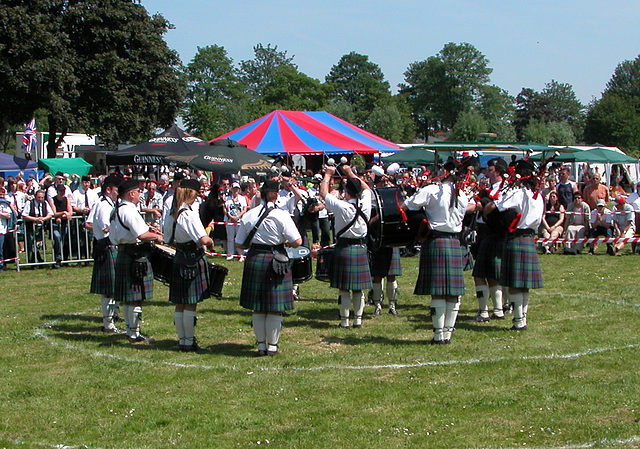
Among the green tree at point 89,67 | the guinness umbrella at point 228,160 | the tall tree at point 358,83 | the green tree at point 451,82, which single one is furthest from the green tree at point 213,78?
the guinness umbrella at point 228,160

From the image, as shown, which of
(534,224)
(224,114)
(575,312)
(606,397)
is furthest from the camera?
(224,114)

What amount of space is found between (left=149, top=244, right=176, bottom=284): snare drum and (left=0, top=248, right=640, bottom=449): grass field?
24.2 inches

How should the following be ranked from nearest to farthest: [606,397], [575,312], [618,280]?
[606,397] → [575,312] → [618,280]

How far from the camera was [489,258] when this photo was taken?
26.8 ft

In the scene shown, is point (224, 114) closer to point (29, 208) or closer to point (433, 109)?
point (433, 109)

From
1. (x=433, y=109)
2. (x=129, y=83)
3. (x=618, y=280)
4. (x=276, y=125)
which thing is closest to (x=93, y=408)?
(x=618, y=280)

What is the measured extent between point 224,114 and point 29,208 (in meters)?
50.7

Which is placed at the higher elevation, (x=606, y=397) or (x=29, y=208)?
(x=29, y=208)

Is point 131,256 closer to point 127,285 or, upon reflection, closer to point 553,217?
point 127,285

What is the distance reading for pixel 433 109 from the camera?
86875mm

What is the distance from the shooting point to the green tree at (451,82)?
8425cm

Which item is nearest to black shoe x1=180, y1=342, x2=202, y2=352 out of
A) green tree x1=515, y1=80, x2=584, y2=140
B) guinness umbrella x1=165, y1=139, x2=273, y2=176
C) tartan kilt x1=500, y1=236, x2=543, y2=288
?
tartan kilt x1=500, y1=236, x2=543, y2=288

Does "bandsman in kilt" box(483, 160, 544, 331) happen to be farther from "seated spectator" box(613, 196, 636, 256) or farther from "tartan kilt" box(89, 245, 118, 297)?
"seated spectator" box(613, 196, 636, 256)

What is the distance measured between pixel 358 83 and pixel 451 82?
10436 mm
